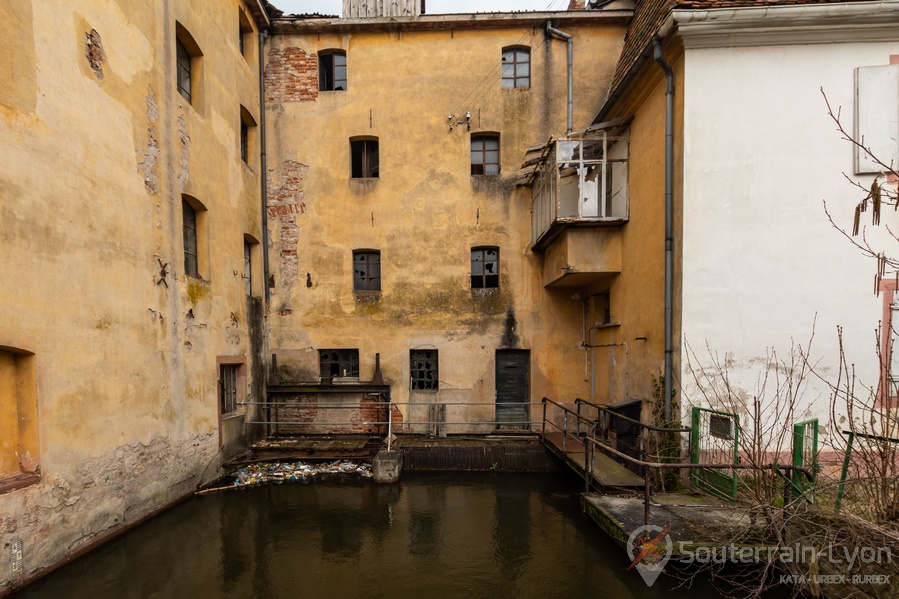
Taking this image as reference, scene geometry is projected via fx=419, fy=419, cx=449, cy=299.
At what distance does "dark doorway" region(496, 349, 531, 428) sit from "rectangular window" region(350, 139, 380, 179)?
6.11 meters

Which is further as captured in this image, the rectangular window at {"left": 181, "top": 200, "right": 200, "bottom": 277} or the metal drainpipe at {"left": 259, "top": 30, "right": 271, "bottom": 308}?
the metal drainpipe at {"left": 259, "top": 30, "right": 271, "bottom": 308}

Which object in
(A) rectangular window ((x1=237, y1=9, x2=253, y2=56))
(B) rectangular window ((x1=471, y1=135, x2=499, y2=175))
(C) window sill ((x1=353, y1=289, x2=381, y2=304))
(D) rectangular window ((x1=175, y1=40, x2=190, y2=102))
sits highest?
(A) rectangular window ((x1=237, y1=9, x2=253, y2=56))

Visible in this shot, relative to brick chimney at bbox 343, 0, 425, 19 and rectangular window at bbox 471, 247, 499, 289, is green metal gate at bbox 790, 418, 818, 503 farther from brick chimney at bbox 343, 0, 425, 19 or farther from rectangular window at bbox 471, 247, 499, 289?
brick chimney at bbox 343, 0, 425, 19

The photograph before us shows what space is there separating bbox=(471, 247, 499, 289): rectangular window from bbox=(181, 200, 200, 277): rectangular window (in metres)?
6.51

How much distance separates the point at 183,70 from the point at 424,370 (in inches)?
334

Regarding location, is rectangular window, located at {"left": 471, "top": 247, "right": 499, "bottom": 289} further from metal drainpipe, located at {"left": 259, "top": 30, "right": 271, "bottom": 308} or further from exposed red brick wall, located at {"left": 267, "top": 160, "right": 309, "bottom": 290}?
metal drainpipe, located at {"left": 259, "top": 30, "right": 271, "bottom": 308}

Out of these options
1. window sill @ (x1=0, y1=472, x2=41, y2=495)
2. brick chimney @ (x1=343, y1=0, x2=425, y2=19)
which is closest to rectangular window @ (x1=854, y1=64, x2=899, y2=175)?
brick chimney @ (x1=343, y1=0, x2=425, y2=19)

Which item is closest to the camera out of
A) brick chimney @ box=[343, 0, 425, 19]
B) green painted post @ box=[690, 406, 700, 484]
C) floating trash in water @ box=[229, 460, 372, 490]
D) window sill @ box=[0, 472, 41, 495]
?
window sill @ box=[0, 472, 41, 495]

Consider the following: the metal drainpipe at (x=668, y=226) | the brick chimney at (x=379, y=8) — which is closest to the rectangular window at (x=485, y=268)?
the metal drainpipe at (x=668, y=226)

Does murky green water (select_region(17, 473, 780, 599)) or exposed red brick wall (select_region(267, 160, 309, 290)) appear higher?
Answer: exposed red brick wall (select_region(267, 160, 309, 290))

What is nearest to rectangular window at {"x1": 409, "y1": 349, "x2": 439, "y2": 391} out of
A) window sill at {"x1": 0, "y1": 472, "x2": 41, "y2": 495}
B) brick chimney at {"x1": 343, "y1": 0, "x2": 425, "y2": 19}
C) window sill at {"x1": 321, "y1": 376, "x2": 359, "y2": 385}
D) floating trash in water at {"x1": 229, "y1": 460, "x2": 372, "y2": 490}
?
window sill at {"x1": 321, "y1": 376, "x2": 359, "y2": 385}

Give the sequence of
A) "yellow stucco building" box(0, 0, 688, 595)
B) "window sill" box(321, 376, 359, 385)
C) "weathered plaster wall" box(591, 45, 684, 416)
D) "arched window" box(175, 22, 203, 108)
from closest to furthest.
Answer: "yellow stucco building" box(0, 0, 688, 595), "weathered plaster wall" box(591, 45, 684, 416), "arched window" box(175, 22, 203, 108), "window sill" box(321, 376, 359, 385)

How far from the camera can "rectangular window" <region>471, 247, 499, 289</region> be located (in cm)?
1144

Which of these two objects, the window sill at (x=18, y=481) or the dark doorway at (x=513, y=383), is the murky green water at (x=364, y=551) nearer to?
the window sill at (x=18, y=481)
